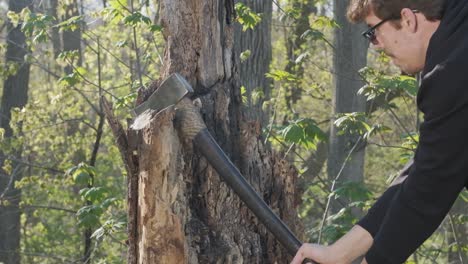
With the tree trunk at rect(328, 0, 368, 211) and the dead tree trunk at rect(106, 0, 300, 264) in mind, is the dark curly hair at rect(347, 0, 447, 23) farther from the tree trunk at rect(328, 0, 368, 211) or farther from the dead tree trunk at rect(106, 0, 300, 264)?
the tree trunk at rect(328, 0, 368, 211)

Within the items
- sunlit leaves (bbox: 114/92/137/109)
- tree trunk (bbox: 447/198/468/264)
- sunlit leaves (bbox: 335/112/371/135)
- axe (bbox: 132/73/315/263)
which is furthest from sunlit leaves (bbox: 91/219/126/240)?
tree trunk (bbox: 447/198/468/264)

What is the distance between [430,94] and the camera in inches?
90.2

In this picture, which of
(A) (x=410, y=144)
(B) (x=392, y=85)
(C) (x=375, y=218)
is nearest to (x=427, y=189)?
(C) (x=375, y=218)

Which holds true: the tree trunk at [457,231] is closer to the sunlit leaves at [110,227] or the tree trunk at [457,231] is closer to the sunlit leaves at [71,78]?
the sunlit leaves at [110,227]

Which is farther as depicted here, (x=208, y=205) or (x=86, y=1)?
(x=86, y=1)

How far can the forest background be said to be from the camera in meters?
5.50

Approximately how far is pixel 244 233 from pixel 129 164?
618 mm

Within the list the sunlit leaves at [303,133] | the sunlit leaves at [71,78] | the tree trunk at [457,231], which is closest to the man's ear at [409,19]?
the sunlit leaves at [303,133]

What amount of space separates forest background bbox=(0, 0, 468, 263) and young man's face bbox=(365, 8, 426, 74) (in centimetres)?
119

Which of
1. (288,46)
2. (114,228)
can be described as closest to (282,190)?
(114,228)

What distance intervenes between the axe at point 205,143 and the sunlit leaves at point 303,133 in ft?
5.42

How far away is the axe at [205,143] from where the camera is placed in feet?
10.4

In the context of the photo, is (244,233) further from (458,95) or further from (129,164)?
(458,95)

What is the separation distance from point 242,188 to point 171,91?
0.52m
